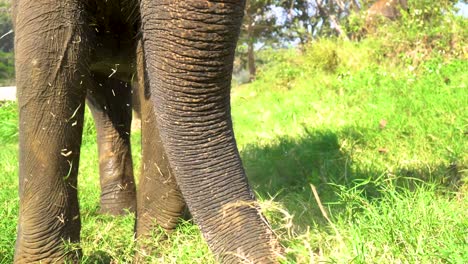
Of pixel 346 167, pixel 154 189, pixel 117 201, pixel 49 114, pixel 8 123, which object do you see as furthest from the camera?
pixel 8 123

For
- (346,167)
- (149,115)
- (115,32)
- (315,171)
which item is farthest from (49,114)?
(315,171)

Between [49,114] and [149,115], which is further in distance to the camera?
[149,115]

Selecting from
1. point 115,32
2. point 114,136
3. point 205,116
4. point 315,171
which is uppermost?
point 115,32

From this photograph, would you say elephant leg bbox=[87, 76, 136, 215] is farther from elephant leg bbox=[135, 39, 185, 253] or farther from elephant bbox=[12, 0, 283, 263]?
elephant leg bbox=[135, 39, 185, 253]

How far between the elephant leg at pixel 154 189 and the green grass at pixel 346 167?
0.09m

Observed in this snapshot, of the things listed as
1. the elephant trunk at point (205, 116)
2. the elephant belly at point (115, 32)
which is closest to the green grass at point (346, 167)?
the elephant trunk at point (205, 116)

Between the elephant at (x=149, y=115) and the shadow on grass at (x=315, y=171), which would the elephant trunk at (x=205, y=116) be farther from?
the shadow on grass at (x=315, y=171)

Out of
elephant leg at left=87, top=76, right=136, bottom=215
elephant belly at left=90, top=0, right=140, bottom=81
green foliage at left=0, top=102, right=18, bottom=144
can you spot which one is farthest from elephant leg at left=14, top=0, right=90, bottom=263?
green foliage at left=0, top=102, right=18, bottom=144

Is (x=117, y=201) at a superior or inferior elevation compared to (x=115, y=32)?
inferior

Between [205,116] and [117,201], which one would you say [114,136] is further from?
[205,116]

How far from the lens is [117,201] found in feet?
14.8

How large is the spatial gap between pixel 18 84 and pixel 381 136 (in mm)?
3253

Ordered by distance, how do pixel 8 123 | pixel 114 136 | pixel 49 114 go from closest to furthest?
pixel 49 114, pixel 114 136, pixel 8 123

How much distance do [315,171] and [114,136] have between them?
1.52 m
